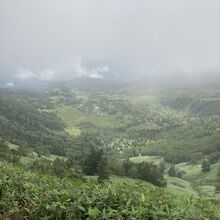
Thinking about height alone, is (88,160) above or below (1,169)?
below

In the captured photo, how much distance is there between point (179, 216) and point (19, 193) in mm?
4659

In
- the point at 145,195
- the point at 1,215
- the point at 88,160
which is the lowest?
the point at 88,160

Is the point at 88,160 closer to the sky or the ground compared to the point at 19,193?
closer to the ground

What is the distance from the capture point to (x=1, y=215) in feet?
36.5

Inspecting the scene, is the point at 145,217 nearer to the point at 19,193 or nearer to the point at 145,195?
the point at 145,195

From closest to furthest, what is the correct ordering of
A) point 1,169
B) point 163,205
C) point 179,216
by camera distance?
point 179,216 < point 163,205 < point 1,169

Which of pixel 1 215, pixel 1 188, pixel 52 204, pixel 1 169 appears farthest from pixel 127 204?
pixel 1 169

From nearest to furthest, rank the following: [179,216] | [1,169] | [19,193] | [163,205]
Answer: [179,216], [163,205], [19,193], [1,169]

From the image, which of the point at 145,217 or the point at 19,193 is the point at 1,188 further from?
the point at 145,217

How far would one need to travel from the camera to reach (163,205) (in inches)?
365

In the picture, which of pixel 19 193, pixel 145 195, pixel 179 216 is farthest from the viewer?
pixel 19 193

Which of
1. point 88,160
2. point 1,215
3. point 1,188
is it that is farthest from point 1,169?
point 88,160

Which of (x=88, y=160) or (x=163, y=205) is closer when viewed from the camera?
(x=163, y=205)

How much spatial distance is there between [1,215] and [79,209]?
7.27 ft
